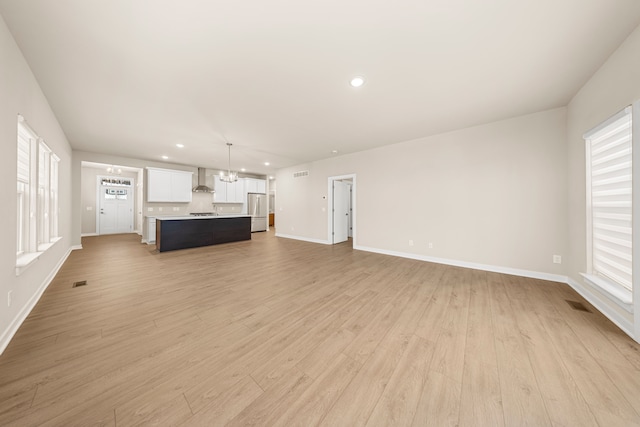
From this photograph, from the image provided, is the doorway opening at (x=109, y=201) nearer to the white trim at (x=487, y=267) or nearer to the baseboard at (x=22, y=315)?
the baseboard at (x=22, y=315)

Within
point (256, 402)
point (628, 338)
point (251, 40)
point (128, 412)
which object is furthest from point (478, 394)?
point (251, 40)

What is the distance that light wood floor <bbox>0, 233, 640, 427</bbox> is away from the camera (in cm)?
121

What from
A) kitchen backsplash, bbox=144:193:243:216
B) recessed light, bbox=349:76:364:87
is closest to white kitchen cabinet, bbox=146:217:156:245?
kitchen backsplash, bbox=144:193:243:216

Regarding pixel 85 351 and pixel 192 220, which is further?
Answer: pixel 192 220

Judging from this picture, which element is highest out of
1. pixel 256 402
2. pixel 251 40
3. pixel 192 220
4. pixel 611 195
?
pixel 251 40

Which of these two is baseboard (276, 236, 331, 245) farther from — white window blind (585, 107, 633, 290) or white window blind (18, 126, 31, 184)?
white window blind (18, 126, 31, 184)

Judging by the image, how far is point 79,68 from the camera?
233 centimetres

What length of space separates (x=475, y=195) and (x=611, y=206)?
66.4 inches

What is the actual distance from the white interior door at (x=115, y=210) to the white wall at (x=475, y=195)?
30.3ft

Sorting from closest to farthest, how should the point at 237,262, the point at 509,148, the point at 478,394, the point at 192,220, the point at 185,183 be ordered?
the point at 478,394
the point at 509,148
the point at 237,262
the point at 192,220
the point at 185,183

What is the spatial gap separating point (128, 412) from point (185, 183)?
7.60 m

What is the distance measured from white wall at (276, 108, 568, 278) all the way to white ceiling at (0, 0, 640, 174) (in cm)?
48

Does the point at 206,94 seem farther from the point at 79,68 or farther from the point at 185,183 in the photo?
the point at 185,183

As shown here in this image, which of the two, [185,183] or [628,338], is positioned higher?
[185,183]
